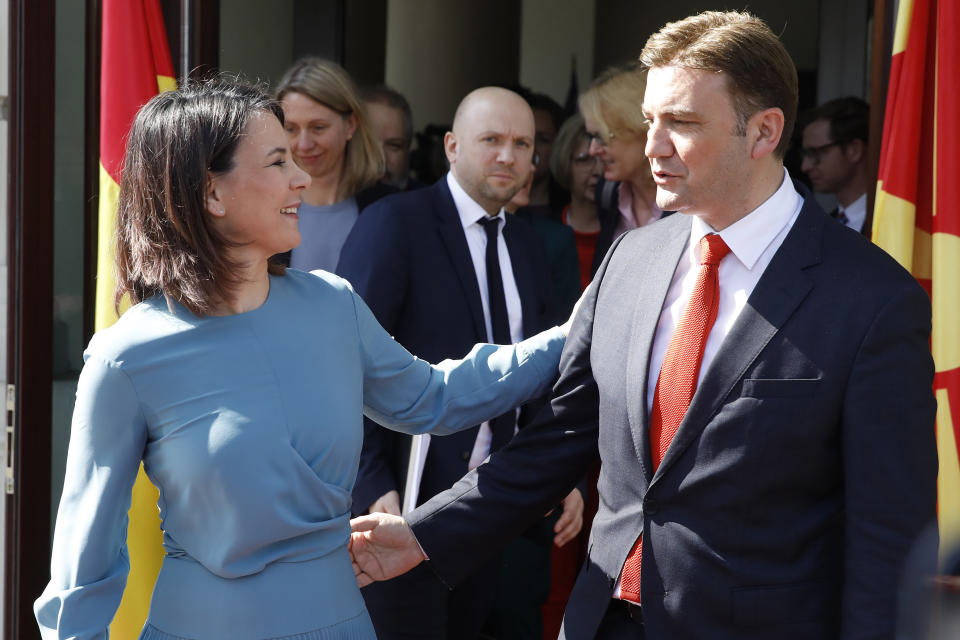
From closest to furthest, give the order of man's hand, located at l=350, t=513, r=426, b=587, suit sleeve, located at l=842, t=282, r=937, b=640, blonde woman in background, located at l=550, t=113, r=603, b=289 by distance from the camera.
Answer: suit sleeve, located at l=842, t=282, r=937, b=640 → man's hand, located at l=350, t=513, r=426, b=587 → blonde woman in background, located at l=550, t=113, r=603, b=289

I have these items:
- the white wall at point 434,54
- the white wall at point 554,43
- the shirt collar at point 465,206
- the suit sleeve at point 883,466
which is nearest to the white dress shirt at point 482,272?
the shirt collar at point 465,206

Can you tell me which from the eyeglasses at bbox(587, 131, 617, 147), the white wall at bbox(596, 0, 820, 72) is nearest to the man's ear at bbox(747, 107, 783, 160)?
the eyeglasses at bbox(587, 131, 617, 147)

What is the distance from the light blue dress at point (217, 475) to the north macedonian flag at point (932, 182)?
55.9 inches

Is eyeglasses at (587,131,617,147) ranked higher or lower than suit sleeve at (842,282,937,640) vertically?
higher

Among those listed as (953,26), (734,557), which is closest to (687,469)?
(734,557)

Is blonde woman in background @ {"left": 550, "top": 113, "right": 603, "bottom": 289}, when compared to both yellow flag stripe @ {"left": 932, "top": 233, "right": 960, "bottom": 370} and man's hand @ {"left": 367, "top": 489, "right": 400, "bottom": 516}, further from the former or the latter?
yellow flag stripe @ {"left": 932, "top": 233, "right": 960, "bottom": 370}

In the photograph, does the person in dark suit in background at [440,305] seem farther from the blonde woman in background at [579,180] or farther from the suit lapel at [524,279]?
the blonde woman in background at [579,180]

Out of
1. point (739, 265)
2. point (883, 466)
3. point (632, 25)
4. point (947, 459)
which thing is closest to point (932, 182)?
point (947, 459)

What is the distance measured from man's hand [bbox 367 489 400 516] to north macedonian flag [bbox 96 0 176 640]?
2.01 ft

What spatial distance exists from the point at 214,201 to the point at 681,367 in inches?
34.0

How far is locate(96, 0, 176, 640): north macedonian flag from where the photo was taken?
3.19 m

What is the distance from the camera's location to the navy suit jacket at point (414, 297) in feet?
10.5

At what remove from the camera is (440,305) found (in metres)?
3.26

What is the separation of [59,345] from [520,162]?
152 cm
